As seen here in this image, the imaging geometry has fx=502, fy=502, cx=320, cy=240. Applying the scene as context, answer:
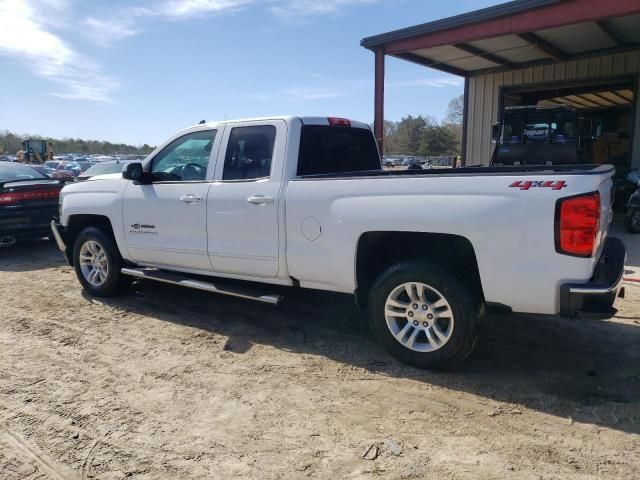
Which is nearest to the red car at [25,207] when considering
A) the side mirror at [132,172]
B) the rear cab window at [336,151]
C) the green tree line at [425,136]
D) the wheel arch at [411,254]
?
the side mirror at [132,172]

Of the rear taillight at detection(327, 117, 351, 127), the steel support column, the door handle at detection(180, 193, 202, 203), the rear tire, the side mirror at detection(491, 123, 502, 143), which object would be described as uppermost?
the steel support column

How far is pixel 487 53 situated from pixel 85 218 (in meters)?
11.0

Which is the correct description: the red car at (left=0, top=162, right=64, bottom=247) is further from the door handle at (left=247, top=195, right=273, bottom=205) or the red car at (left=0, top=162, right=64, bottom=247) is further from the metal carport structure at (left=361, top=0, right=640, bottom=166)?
the metal carport structure at (left=361, top=0, right=640, bottom=166)

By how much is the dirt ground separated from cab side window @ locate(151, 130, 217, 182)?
1520 mm

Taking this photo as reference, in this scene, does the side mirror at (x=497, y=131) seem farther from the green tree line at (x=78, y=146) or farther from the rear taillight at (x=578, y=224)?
the green tree line at (x=78, y=146)

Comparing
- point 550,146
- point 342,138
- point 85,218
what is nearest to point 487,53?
point 550,146

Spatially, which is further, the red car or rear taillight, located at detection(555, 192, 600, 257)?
the red car

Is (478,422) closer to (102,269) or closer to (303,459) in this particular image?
(303,459)

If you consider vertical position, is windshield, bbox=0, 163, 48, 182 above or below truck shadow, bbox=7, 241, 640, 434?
above

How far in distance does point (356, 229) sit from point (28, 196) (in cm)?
729

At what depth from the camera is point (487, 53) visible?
1303 centimetres

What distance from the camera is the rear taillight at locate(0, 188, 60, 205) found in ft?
28.3

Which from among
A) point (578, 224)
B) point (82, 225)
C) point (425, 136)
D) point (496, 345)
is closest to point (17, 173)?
point (82, 225)

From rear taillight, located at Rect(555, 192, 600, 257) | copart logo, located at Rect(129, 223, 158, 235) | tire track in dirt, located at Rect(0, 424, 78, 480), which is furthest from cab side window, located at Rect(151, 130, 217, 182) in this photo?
rear taillight, located at Rect(555, 192, 600, 257)
